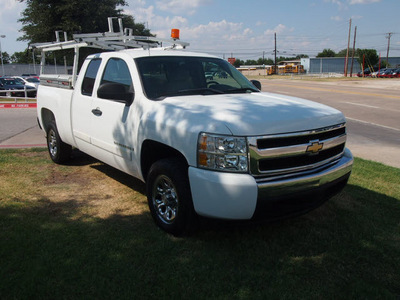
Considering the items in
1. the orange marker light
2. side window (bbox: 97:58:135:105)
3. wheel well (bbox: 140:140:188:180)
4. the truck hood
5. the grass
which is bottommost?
the grass

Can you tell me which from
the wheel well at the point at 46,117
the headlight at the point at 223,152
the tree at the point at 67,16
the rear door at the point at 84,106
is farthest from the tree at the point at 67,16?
the headlight at the point at 223,152

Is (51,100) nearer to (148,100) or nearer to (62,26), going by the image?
(148,100)

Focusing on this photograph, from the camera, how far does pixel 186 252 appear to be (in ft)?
11.4

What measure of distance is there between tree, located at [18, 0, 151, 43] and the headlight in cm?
3126

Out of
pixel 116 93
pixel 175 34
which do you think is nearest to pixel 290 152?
pixel 116 93

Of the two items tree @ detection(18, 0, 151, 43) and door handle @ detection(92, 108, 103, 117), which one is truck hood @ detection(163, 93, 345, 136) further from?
tree @ detection(18, 0, 151, 43)

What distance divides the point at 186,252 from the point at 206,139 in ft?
3.64

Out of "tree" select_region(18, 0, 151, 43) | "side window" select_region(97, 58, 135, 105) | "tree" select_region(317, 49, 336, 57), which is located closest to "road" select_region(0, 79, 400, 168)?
"side window" select_region(97, 58, 135, 105)

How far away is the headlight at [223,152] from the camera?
312 centimetres

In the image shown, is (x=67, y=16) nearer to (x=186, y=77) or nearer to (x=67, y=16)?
(x=67, y=16)

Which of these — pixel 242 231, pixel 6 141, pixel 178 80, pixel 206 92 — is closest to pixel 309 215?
pixel 242 231

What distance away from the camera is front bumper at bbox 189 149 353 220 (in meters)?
3.07

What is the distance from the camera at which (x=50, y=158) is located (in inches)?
278

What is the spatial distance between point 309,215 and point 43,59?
5.74 meters
